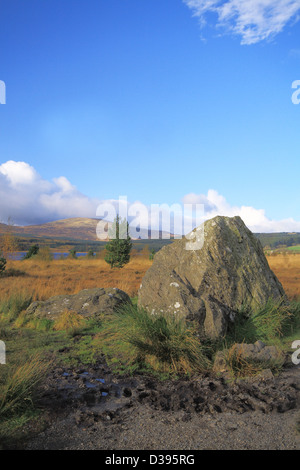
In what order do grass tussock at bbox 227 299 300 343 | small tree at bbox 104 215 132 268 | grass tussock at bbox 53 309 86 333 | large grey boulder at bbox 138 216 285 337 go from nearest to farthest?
large grey boulder at bbox 138 216 285 337 < grass tussock at bbox 227 299 300 343 < grass tussock at bbox 53 309 86 333 < small tree at bbox 104 215 132 268

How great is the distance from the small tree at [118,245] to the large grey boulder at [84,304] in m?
21.8

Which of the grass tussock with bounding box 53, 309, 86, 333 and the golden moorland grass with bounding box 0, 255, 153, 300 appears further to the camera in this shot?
the golden moorland grass with bounding box 0, 255, 153, 300

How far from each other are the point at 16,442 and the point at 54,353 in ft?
9.97

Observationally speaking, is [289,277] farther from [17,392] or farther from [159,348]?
[17,392]

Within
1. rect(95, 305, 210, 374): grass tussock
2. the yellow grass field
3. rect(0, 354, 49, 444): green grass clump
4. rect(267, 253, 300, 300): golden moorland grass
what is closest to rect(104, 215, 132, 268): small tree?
the yellow grass field

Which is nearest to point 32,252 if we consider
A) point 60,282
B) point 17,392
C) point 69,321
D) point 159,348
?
Result: point 60,282

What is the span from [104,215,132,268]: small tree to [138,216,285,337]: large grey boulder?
23.4 metres

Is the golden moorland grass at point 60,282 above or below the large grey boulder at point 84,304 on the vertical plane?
below

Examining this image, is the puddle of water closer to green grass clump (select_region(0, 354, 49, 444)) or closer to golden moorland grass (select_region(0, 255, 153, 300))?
green grass clump (select_region(0, 354, 49, 444))

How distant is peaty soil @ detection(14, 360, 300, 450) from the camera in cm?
341

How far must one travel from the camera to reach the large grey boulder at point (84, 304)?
349 inches

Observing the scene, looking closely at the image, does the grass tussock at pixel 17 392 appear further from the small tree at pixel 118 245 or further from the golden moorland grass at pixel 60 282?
the small tree at pixel 118 245

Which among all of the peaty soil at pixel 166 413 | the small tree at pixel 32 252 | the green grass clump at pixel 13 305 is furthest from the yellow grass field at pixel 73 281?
the small tree at pixel 32 252
